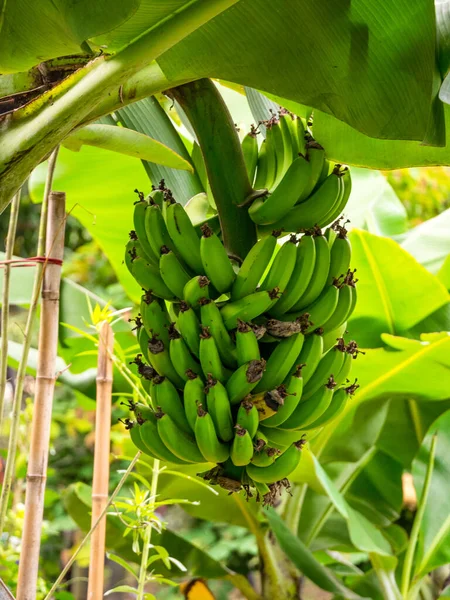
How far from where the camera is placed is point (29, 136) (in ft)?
1.73

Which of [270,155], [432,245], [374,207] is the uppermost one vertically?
[374,207]

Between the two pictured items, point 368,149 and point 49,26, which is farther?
point 368,149

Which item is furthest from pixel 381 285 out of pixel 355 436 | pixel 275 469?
pixel 275 469

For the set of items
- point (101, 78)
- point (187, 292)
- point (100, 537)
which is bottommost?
point (100, 537)

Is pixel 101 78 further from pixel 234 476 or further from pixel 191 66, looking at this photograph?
pixel 234 476

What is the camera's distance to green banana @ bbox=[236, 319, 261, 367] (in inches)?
22.9

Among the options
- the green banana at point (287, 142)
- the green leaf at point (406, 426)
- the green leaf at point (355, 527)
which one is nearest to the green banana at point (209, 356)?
the green banana at point (287, 142)

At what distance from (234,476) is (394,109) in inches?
14.9

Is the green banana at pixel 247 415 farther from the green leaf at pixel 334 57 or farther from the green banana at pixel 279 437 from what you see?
the green leaf at pixel 334 57

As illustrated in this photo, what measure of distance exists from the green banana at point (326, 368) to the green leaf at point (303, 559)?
2.24ft

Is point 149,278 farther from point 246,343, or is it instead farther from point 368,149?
point 368,149

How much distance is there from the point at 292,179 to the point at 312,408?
0.22 m

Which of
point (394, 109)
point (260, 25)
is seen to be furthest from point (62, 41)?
point (394, 109)

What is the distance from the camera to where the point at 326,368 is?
2.18ft
